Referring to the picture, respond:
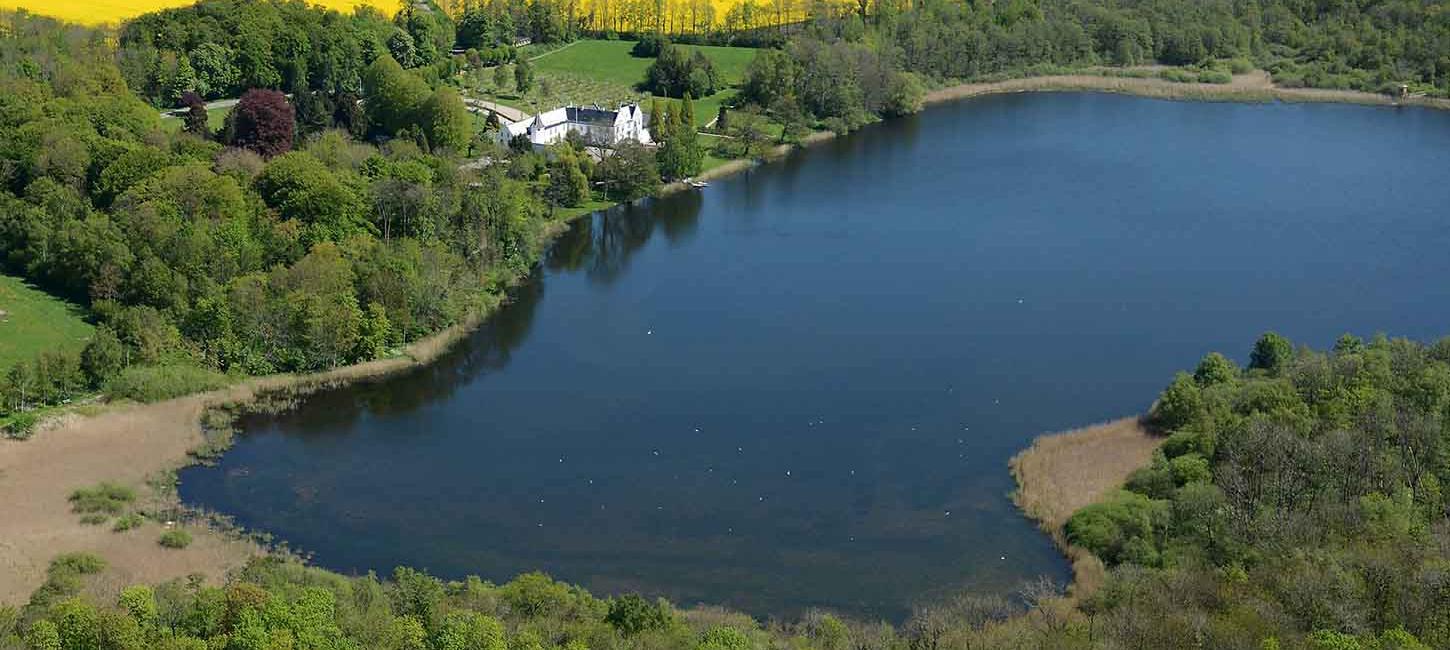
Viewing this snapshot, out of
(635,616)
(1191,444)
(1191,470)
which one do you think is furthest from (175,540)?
(1191,444)

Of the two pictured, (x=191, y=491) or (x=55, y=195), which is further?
(x=55, y=195)

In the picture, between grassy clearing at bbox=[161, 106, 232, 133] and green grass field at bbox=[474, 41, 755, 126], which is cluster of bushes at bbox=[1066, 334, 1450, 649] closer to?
green grass field at bbox=[474, 41, 755, 126]

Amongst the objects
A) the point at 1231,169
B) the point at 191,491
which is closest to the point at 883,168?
the point at 1231,169

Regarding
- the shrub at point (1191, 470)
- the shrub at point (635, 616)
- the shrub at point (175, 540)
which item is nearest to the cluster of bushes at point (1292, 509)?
the shrub at point (1191, 470)

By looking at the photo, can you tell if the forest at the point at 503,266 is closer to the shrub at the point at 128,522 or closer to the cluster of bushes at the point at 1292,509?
the cluster of bushes at the point at 1292,509

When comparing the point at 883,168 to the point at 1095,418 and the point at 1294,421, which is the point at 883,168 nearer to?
the point at 1095,418

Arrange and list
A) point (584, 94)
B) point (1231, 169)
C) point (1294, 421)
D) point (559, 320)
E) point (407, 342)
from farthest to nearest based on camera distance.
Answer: point (584, 94)
point (1231, 169)
point (559, 320)
point (407, 342)
point (1294, 421)

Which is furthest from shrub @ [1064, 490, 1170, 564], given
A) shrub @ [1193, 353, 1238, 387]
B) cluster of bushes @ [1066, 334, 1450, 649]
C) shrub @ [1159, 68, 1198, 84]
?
shrub @ [1159, 68, 1198, 84]
